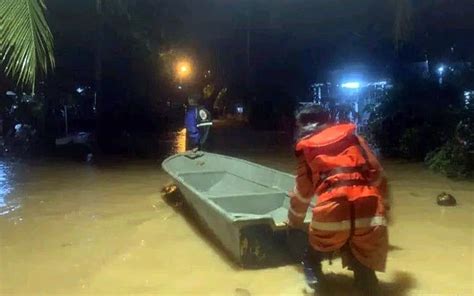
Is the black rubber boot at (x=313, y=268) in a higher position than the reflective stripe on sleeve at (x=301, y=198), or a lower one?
lower

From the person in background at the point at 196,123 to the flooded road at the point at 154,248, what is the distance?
1.23m

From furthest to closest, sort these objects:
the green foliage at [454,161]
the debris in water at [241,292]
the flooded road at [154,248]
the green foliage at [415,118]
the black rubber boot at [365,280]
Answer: the green foliage at [415,118]
the green foliage at [454,161]
the flooded road at [154,248]
the debris in water at [241,292]
the black rubber boot at [365,280]

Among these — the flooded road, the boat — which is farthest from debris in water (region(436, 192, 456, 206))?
the boat

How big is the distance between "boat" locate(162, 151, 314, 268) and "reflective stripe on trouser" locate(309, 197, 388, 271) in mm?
1219

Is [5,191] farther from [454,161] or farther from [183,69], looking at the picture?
[183,69]

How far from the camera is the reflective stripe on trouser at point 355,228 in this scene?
5082 mm

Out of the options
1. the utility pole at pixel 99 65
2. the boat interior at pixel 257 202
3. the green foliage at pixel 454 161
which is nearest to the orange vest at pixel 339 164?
the boat interior at pixel 257 202

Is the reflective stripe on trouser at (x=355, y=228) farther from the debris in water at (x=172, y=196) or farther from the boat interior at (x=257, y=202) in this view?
the debris in water at (x=172, y=196)

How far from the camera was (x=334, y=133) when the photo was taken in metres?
5.23

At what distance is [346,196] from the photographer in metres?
5.07

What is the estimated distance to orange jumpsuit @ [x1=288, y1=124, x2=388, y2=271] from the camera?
5090mm

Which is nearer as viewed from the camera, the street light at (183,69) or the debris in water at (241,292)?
the debris in water at (241,292)

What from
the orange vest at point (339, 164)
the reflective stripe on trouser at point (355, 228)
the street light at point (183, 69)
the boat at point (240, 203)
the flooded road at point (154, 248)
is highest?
the street light at point (183, 69)

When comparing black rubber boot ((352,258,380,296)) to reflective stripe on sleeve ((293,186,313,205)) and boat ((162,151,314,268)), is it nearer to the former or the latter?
reflective stripe on sleeve ((293,186,313,205))
